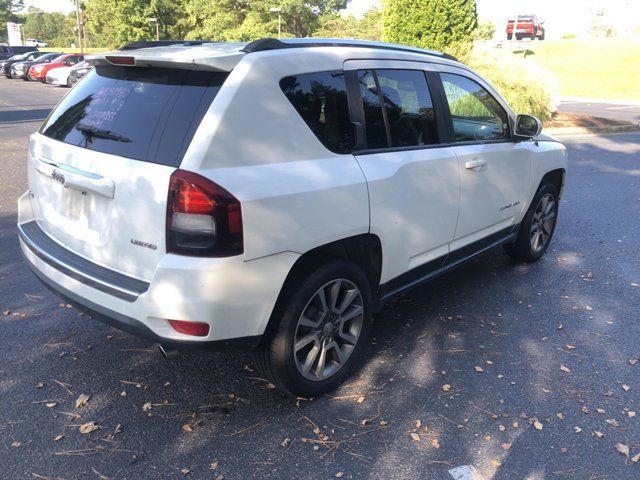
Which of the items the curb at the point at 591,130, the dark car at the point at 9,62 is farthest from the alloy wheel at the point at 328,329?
the dark car at the point at 9,62

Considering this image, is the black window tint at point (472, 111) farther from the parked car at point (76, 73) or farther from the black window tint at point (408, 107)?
the parked car at point (76, 73)

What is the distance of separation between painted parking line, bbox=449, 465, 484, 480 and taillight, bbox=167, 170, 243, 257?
1469 mm

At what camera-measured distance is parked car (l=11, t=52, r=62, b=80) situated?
32719 mm

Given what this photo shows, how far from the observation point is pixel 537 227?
5.45 meters

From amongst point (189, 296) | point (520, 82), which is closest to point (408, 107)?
point (189, 296)

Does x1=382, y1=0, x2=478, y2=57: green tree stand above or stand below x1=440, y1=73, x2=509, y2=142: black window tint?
above

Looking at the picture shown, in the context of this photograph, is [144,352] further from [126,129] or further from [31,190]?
[126,129]

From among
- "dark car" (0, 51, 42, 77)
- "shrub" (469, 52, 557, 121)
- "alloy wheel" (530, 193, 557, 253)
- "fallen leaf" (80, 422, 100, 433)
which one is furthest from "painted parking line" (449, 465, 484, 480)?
"dark car" (0, 51, 42, 77)

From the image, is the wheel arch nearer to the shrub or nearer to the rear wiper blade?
the rear wiper blade

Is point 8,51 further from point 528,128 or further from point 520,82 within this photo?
point 528,128

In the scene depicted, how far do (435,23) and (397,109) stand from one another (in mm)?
12628

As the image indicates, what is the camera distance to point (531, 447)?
113 inches

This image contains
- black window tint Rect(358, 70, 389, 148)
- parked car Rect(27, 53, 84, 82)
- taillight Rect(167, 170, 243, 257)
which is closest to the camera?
taillight Rect(167, 170, 243, 257)

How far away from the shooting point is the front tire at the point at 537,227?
524 centimetres
